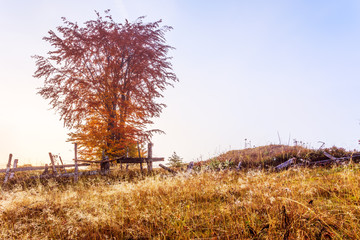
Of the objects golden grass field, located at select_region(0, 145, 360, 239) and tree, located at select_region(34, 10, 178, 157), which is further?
tree, located at select_region(34, 10, 178, 157)

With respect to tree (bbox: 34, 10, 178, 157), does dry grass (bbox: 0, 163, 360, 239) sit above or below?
below

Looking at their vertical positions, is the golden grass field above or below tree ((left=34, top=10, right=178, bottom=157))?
below

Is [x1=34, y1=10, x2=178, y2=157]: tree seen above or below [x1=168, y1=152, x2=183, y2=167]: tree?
above

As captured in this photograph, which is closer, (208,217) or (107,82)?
(208,217)

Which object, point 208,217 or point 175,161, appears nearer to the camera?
point 208,217

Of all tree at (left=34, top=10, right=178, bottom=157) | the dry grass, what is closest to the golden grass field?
the dry grass

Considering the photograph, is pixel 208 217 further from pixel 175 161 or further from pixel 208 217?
pixel 175 161

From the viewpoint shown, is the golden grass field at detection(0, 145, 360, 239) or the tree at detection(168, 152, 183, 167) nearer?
the golden grass field at detection(0, 145, 360, 239)

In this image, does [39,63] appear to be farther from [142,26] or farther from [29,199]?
[29,199]

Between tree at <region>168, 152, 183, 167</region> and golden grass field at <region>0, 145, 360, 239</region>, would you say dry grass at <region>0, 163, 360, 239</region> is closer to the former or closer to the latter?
golden grass field at <region>0, 145, 360, 239</region>

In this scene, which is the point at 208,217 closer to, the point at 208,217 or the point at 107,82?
the point at 208,217

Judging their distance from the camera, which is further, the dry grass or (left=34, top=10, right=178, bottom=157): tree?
(left=34, top=10, right=178, bottom=157): tree

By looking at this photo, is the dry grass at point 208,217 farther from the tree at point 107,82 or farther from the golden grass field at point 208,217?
the tree at point 107,82

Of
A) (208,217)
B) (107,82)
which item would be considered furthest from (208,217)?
(107,82)
